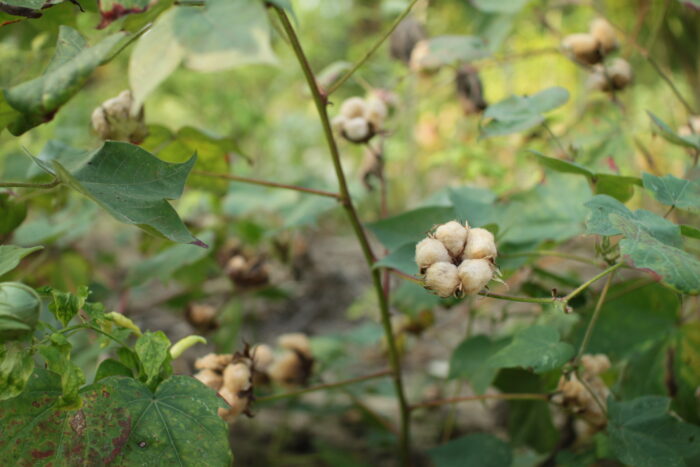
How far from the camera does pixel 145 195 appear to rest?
2.15ft

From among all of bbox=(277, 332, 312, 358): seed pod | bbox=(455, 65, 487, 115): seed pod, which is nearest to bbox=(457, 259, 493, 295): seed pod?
bbox=(277, 332, 312, 358): seed pod

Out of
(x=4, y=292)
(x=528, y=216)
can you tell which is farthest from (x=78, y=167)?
(x=528, y=216)

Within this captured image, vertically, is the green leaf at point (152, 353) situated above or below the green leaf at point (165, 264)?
above

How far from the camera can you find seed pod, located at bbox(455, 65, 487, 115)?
4.83 ft

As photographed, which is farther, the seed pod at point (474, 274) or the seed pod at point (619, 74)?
the seed pod at point (619, 74)

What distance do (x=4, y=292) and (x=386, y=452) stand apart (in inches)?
41.1

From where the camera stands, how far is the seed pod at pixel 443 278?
1.94 ft

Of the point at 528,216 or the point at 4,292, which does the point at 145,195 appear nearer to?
the point at 4,292

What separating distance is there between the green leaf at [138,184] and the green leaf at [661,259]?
0.43m

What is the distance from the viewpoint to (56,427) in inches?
22.5

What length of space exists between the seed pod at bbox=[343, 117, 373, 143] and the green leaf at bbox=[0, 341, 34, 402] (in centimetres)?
59

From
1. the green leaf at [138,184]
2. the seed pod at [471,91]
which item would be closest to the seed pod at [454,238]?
the green leaf at [138,184]

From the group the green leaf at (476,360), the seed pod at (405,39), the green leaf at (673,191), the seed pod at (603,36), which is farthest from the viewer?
the seed pod at (405,39)

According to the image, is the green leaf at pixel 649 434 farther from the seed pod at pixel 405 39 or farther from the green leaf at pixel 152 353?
the seed pod at pixel 405 39
